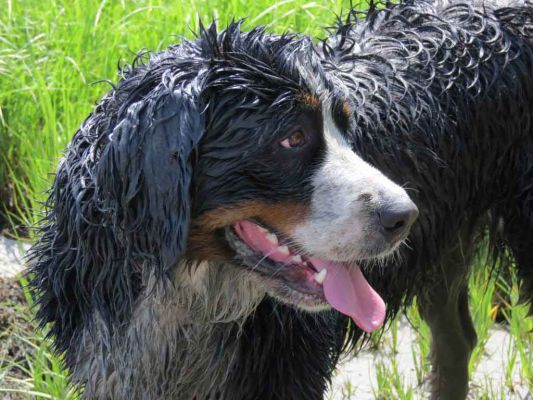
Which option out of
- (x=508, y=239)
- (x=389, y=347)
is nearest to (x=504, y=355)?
(x=389, y=347)

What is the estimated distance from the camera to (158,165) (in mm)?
2730

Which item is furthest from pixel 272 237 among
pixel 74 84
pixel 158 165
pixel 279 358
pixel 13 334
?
pixel 74 84

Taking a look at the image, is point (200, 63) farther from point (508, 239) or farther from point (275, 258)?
point (508, 239)

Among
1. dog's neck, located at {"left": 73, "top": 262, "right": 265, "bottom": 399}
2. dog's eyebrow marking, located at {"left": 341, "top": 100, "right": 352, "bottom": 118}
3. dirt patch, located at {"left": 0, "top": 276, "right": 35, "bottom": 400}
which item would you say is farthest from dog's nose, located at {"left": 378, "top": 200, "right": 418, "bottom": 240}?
dirt patch, located at {"left": 0, "top": 276, "right": 35, "bottom": 400}

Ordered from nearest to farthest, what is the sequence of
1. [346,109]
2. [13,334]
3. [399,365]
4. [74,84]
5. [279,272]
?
[279,272] < [346,109] < [13,334] < [399,365] < [74,84]

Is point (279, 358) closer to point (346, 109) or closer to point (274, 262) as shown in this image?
point (274, 262)

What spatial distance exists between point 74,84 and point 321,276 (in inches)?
104

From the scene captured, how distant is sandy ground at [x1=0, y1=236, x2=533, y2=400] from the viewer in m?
4.52

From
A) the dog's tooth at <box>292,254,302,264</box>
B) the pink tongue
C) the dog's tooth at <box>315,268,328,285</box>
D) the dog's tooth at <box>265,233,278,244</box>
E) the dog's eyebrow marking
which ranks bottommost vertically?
the pink tongue

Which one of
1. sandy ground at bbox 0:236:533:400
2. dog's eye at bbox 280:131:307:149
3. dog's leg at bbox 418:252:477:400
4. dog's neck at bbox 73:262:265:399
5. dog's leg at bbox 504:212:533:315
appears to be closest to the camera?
dog's eye at bbox 280:131:307:149

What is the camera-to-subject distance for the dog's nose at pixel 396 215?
2760 millimetres

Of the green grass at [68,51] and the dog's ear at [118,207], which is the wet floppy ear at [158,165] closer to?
the dog's ear at [118,207]

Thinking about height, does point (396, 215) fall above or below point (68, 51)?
above

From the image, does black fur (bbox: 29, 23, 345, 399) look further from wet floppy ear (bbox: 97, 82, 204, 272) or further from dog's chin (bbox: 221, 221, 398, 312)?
dog's chin (bbox: 221, 221, 398, 312)
